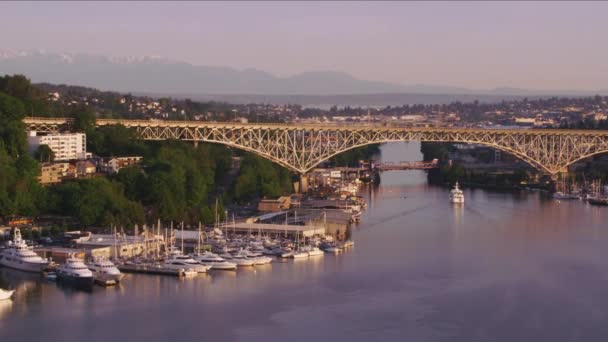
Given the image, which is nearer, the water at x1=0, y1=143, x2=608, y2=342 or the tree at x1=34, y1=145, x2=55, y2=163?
the water at x1=0, y1=143, x2=608, y2=342

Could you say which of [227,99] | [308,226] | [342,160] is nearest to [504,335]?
[308,226]

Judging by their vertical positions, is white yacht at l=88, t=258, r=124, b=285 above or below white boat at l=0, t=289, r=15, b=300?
above

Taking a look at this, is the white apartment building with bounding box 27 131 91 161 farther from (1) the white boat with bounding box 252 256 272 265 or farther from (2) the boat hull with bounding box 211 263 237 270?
(2) the boat hull with bounding box 211 263 237 270

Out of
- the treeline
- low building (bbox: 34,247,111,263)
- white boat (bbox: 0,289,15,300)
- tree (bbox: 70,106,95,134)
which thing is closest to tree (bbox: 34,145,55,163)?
tree (bbox: 70,106,95,134)

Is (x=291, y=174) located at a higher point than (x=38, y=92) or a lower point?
lower

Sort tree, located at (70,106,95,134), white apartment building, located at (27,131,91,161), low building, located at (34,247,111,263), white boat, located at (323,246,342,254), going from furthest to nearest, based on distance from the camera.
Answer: tree, located at (70,106,95,134) < white apartment building, located at (27,131,91,161) < white boat, located at (323,246,342,254) < low building, located at (34,247,111,263)

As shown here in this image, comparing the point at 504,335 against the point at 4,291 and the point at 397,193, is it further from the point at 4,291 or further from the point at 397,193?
the point at 397,193

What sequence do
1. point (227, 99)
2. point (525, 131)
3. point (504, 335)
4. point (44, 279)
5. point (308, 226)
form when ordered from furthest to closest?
1. point (227, 99)
2. point (525, 131)
3. point (308, 226)
4. point (44, 279)
5. point (504, 335)
